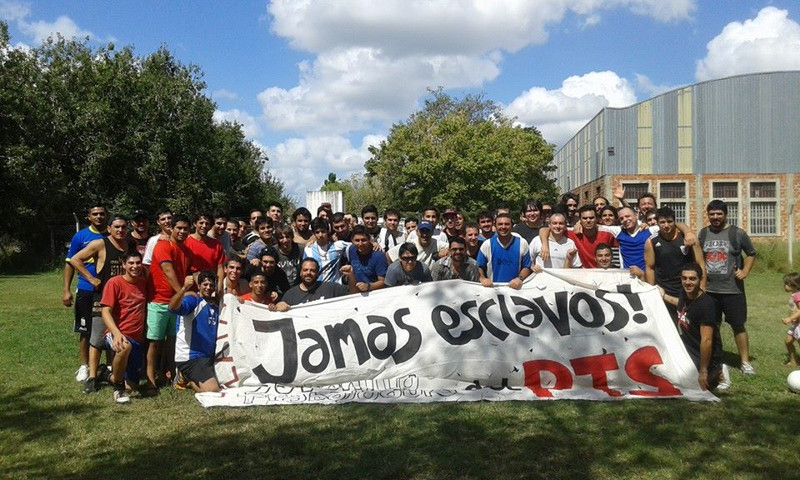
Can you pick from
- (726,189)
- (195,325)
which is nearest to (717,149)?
(726,189)

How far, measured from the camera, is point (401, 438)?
4953 millimetres

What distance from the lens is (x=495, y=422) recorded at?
530cm

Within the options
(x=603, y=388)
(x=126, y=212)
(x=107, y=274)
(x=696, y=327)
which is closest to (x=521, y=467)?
(x=603, y=388)

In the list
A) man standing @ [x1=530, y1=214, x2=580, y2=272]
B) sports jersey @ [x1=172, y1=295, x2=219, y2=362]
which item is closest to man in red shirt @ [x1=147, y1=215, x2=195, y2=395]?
sports jersey @ [x1=172, y1=295, x2=219, y2=362]

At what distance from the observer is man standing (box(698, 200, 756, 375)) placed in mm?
6980

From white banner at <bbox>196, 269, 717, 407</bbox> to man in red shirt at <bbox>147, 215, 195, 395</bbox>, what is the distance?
601 millimetres

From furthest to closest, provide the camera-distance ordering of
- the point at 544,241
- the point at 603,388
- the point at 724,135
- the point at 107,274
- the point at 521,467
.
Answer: the point at 724,135 → the point at 544,241 → the point at 107,274 → the point at 603,388 → the point at 521,467

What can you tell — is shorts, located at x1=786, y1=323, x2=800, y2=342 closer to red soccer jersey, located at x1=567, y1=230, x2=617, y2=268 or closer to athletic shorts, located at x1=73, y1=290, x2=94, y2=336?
red soccer jersey, located at x1=567, y1=230, x2=617, y2=268

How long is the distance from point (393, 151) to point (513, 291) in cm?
3591

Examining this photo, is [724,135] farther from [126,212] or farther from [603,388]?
[603,388]

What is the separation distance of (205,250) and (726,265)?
5504 mm

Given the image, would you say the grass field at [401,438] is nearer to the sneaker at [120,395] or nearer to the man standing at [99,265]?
the sneaker at [120,395]

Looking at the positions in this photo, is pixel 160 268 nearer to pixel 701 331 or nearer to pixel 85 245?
pixel 85 245

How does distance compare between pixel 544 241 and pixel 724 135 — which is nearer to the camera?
pixel 544 241
